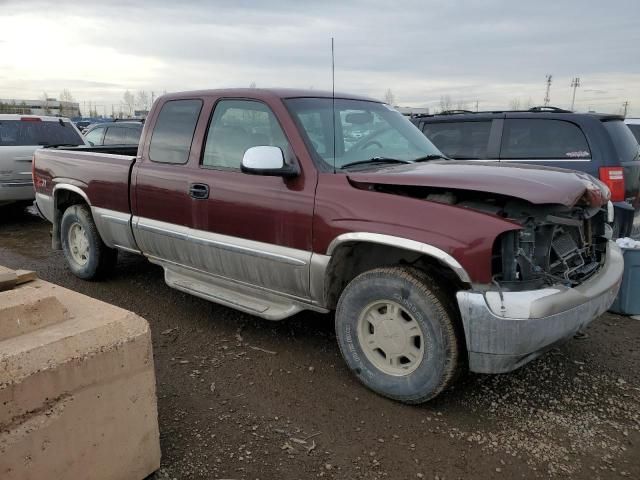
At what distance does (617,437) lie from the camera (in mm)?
2939

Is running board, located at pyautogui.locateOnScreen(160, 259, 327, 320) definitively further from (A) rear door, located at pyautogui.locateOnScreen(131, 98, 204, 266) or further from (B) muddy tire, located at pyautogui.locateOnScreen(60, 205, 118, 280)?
(B) muddy tire, located at pyautogui.locateOnScreen(60, 205, 118, 280)

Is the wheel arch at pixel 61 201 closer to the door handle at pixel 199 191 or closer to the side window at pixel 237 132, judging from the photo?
the door handle at pixel 199 191

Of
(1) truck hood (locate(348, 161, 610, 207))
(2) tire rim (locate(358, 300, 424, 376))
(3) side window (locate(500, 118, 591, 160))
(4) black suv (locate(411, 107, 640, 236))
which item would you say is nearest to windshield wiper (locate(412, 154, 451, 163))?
(1) truck hood (locate(348, 161, 610, 207))

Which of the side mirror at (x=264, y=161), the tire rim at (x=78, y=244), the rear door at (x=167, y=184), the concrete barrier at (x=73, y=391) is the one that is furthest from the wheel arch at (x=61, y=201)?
the concrete barrier at (x=73, y=391)

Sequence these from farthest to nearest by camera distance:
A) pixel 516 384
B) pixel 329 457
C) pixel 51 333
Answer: pixel 516 384
pixel 329 457
pixel 51 333

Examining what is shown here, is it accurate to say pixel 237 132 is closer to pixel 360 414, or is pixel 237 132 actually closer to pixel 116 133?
pixel 360 414

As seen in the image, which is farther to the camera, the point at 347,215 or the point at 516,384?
the point at 516,384

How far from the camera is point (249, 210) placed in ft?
12.3

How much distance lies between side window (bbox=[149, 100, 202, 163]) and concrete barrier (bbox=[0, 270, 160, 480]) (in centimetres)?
203

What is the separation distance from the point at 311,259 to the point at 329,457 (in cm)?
123

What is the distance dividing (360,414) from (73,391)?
5.44 feet

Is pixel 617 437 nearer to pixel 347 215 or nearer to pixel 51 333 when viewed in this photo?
pixel 347 215

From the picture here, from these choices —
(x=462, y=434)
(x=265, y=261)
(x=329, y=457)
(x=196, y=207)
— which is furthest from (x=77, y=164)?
(x=462, y=434)

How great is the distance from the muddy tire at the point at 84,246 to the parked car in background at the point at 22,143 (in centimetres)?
326
